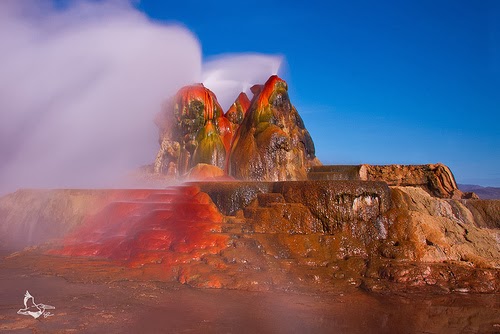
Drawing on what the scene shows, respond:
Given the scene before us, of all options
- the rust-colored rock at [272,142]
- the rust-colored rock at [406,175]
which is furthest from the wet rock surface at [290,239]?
the rust-colored rock at [272,142]

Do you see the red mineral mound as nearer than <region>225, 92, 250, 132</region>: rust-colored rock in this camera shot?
Yes

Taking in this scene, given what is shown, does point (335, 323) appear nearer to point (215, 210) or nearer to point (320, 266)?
point (320, 266)

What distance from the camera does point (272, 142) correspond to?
725 inches

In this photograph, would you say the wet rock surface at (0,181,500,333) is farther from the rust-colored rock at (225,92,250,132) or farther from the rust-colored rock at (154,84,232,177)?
the rust-colored rock at (225,92,250,132)

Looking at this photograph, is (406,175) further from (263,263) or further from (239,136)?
(263,263)

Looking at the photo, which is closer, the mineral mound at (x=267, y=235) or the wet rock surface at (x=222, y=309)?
the wet rock surface at (x=222, y=309)

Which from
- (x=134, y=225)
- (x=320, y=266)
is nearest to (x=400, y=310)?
(x=320, y=266)

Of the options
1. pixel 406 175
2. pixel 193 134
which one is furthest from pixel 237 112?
pixel 406 175

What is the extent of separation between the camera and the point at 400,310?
7.18 meters

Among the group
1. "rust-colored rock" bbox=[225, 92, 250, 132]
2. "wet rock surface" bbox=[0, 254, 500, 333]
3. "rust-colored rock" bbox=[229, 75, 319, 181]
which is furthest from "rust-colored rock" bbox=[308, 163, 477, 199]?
"wet rock surface" bbox=[0, 254, 500, 333]

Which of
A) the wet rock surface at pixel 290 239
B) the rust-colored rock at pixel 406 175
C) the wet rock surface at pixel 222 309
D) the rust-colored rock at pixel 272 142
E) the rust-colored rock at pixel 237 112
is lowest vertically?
the wet rock surface at pixel 222 309

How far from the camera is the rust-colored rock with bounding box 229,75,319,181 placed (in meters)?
18.3

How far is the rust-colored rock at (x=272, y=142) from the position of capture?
1828 centimetres

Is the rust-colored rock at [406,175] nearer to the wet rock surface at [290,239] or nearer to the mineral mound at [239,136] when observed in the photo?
the mineral mound at [239,136]
